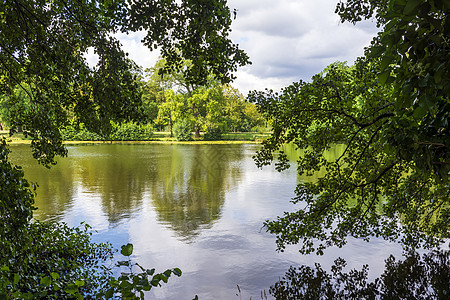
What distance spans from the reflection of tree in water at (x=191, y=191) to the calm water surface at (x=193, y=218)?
0.05 metres

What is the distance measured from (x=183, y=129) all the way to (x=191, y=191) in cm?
3829

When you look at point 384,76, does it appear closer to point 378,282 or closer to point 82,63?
point 82,63

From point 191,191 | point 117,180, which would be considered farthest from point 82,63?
point 117,180

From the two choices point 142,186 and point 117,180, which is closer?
point 142,186

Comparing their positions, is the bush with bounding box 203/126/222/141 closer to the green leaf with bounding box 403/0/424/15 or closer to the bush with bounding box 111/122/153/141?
the bush with bounding box 111/122/153/141

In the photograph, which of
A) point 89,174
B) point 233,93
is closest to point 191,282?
point 89,174

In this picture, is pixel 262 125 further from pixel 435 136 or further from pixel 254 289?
pixel 435 136

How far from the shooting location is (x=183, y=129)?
189ft

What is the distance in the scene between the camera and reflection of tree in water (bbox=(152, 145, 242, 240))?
1464cm

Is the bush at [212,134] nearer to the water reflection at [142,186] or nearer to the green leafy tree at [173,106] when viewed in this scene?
the green leafy tree at [173,106]

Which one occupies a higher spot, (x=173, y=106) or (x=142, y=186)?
(x=173, y=106)

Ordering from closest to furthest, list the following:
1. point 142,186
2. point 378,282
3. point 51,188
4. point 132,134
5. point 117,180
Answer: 1. point 378,282
2. point 51,188
3. point 142,186
4. point 117,180
5. point 132,134

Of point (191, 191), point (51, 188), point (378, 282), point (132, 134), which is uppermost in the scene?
point (132, 134)

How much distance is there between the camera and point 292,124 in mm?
6832
